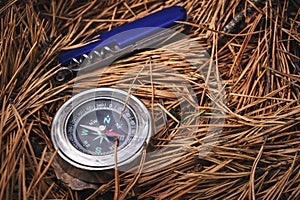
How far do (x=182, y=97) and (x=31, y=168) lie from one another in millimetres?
540

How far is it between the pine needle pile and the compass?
49 mm

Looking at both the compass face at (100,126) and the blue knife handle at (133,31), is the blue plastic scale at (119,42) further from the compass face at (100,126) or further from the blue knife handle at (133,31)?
the compass face at (100,126)

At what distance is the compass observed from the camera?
1539 millimetres

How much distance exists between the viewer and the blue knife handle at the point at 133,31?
1.73 meters

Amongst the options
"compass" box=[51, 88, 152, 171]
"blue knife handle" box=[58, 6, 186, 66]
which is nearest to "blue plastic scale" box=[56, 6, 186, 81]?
"blue knife handle" box=[58, 6, 186, 66]

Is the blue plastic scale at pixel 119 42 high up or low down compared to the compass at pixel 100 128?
up

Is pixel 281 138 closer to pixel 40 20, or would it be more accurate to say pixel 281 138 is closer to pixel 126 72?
pixel 126 72

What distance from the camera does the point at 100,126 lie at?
1614mm

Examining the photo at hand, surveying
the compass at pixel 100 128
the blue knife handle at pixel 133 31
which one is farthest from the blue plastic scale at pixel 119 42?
the compass at pixel 100 128

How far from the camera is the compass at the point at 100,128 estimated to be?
154cm

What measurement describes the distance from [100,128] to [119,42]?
1.03ft

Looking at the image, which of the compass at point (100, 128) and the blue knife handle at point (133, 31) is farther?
the blue knife handle at point (133, 31)

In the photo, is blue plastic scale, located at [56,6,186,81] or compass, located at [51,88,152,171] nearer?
compass, located at [51,88,152,171]

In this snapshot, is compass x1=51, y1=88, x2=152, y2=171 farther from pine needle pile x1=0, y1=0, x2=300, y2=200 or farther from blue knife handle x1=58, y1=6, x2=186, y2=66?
blue knife handle x1=58, y1=6, x2=186, y2=66
